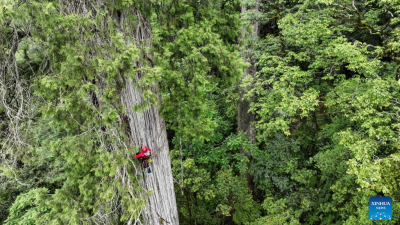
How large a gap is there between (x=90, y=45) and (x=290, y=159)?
18.0 feet

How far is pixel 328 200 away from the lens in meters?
6.21

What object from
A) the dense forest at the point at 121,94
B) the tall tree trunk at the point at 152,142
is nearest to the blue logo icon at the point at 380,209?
the dense forest at the point at 121,94

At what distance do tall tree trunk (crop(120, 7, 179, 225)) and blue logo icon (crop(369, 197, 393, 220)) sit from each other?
3.97 metres

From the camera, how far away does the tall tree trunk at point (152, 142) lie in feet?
9.37

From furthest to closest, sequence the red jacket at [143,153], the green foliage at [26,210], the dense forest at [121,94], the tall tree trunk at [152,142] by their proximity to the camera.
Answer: the green foliage at [26,210]
the tall tree trunk at [152,142]
the red jacket at [143,153]
the dense forest at [121,94]

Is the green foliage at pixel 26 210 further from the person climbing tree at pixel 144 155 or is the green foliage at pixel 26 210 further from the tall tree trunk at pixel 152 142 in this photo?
the person climbing tree at pixel 144 155

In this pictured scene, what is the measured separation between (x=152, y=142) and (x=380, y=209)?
4689mm

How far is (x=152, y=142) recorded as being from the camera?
305cm

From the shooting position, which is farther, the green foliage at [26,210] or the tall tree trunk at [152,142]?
the green foliage at [26,210]

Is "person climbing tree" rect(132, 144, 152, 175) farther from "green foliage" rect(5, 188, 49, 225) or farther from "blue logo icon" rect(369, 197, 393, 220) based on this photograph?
"blue logo icon" rect(369, 197, 393, 220)

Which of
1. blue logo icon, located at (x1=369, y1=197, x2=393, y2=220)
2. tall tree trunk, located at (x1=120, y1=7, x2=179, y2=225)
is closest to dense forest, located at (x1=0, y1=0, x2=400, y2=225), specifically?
tall tree trunk, located at (x1=120, y1=7, x2=179, y2=225)

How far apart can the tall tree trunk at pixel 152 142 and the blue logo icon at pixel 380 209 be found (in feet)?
13.0

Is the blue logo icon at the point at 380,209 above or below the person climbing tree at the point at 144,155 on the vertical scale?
below

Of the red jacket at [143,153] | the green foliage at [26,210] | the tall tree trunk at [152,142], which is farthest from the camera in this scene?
the green foliage at [26,210]
